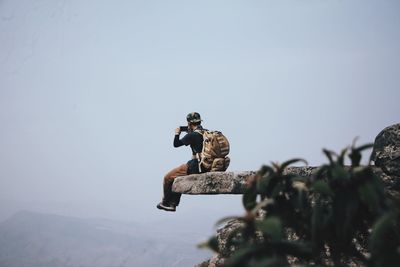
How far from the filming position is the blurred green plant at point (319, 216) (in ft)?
7.91

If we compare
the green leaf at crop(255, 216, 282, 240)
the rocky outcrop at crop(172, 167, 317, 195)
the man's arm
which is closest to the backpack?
the man's arm

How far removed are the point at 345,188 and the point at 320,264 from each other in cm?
78

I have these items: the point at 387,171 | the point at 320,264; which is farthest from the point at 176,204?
the point at 320,264

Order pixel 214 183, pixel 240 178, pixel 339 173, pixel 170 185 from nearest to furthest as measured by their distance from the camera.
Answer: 1. pixel 339 173
2. pixel 240 178
3. pixel 214 183
4. pixel 170 185

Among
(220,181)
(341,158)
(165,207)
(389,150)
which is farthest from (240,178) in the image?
(341,158)

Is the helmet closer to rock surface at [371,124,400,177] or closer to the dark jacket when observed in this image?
the dark jacket

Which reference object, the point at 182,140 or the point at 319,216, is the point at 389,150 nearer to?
the point at 182,140

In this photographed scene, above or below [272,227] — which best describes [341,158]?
above

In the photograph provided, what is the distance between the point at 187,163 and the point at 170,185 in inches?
29.5

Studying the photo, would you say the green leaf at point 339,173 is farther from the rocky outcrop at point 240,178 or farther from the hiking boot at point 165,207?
the hiking boot at point 165,207

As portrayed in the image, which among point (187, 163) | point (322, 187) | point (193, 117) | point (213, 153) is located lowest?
point (322, 187)

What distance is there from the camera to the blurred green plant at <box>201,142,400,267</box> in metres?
2.41

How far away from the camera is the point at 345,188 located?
9.53 ft

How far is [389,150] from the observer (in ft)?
24.5
